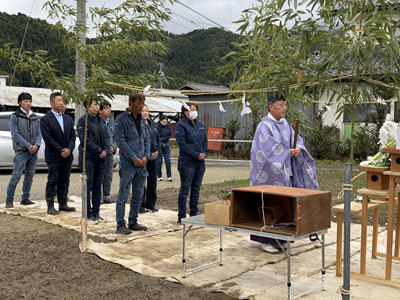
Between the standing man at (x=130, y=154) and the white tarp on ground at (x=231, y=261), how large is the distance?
395mm

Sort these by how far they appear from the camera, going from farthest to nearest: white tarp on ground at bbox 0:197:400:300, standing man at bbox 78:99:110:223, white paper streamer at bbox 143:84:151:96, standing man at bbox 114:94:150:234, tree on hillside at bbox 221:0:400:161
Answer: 1. standing man at bbox 78:99:110:223
2. standing man at bbox 114:94:150:234
3. white paper streamer at bbox 143:84:151:96
4. white tarp on ground at bbox 0:197:400:300
5. tree on hillside at bbox 221:0:400:161

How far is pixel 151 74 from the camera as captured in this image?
5.74 meters

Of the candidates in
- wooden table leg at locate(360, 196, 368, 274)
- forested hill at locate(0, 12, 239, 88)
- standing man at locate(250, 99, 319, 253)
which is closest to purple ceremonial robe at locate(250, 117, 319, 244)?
standing man at locate(250, 99, 319, 253)

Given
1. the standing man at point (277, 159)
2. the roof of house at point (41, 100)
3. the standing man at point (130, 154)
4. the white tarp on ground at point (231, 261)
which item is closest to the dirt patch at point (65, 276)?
the white tarp on ground at point (231, 261)

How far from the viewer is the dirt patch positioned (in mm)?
3811

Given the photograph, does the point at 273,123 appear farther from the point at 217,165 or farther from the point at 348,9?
the point at 217,165

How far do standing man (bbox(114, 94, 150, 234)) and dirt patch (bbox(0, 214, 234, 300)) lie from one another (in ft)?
2.01

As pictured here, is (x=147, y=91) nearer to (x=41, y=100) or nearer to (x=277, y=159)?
(x=277, y=159)

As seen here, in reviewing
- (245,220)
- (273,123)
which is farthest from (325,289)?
(273,123)

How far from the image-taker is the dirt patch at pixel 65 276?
381 centimetres

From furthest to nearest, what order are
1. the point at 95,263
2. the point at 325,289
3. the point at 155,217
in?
the point at 155,217
the point at 95,263
the point at 325,289

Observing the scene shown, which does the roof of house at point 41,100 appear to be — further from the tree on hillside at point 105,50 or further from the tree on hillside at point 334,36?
the tree on hillside at point 334,36

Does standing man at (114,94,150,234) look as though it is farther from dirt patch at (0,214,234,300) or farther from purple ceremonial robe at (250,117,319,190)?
purple ceremonial robe at (250,117,319,190)

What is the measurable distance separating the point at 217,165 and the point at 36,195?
8671 mm
